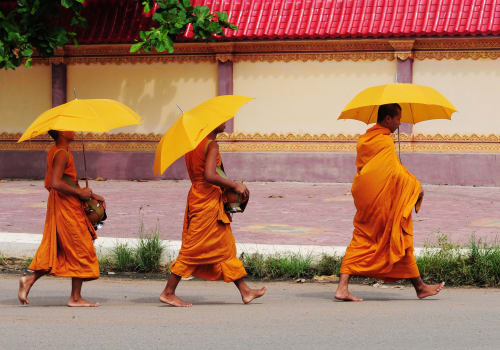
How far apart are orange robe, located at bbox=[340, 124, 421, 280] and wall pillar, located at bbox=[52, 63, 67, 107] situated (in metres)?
14.3

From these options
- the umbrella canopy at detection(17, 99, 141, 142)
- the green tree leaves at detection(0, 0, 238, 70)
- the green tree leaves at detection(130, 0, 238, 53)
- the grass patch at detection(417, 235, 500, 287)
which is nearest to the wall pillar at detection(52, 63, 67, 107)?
the green tree leaves at detection(0, 0, 238, 70)

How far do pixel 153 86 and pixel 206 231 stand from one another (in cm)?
1358

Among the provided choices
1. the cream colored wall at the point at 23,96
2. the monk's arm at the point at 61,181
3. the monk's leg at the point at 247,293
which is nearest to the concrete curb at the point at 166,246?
the monk's leg at the point at 247,293

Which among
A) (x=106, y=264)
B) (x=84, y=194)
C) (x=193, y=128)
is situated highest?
(x=193, y=128)

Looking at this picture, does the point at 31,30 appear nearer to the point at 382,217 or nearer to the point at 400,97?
the point at 400,97

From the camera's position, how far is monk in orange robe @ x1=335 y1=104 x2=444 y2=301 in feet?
A: 24.5

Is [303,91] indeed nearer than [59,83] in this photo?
Yes

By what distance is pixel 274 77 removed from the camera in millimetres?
19844

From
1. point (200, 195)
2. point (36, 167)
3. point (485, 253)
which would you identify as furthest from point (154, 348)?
point (36, 167)

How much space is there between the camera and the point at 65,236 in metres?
7.30

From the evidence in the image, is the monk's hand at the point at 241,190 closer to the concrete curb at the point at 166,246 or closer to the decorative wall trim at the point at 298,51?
the concrete curb at the point at 166,246

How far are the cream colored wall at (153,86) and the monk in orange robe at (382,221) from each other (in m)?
12.7

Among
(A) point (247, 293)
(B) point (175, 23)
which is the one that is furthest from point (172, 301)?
(B) point (175, 23)

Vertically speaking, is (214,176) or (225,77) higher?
(225,77)
